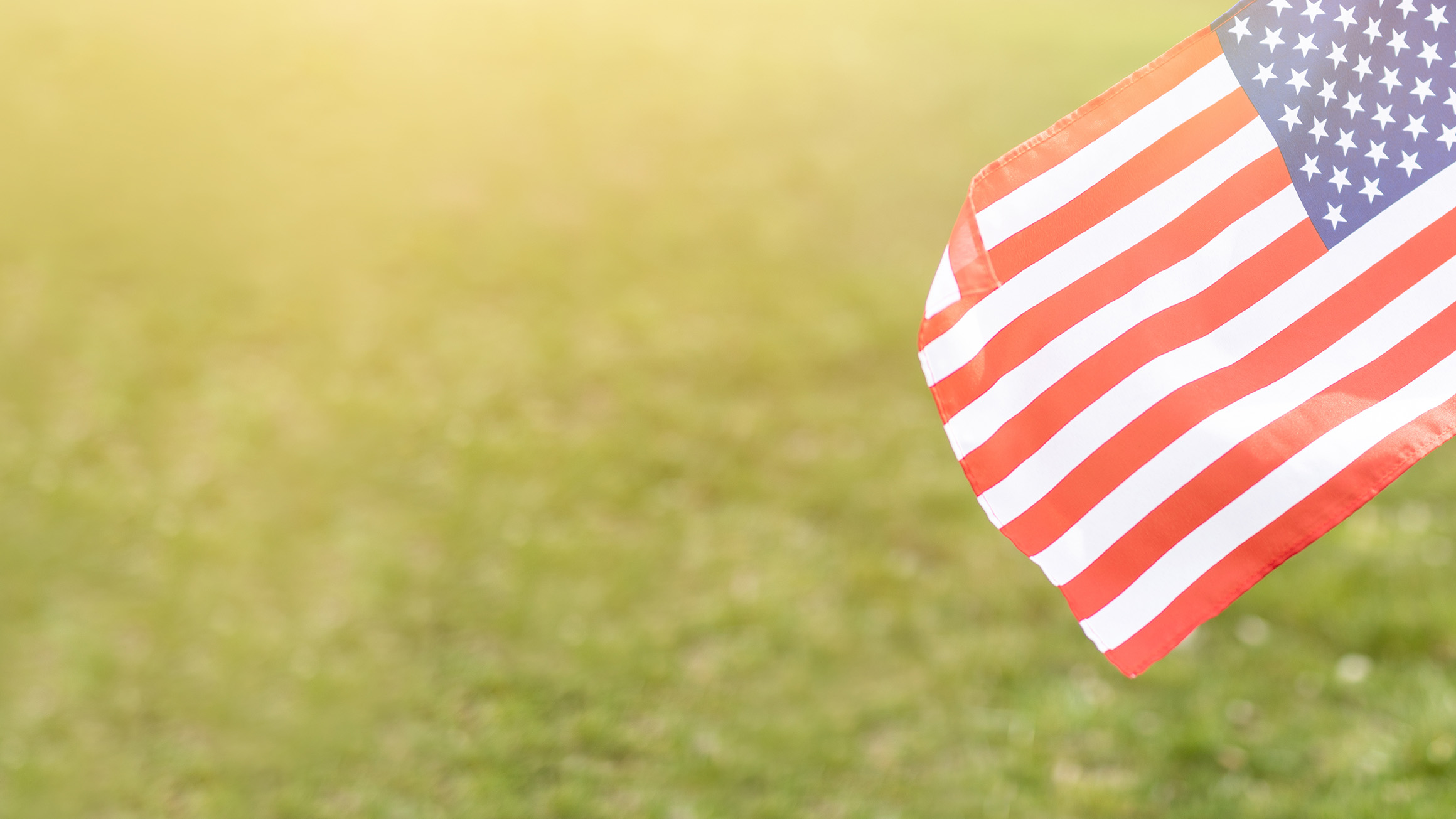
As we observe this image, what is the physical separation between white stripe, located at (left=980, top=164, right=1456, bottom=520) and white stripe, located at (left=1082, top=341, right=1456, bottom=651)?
A: 26cm

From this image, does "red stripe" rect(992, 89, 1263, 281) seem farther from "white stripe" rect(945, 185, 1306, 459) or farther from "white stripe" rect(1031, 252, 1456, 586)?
"white stripe" rect(1031, 252, 1456, 586)

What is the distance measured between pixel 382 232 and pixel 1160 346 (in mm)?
6252

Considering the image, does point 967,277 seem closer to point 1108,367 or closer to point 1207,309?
point 1108,367

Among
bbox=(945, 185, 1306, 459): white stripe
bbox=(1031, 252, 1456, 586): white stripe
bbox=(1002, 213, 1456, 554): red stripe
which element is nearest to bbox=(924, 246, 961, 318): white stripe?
bbox=(945, 185, 1306, 459): white stripe

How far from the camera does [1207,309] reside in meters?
2.55

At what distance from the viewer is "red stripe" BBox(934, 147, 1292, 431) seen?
254 cm

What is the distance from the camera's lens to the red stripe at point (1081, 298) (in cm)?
254

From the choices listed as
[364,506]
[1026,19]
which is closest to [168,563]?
[364,506]

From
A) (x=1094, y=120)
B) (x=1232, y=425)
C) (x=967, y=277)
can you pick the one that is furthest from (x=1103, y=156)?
(x=1232, y=425)

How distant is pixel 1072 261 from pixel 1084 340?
0.18 meters

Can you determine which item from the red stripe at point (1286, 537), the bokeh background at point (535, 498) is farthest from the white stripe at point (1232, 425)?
the bokeh background at point (535, 498)

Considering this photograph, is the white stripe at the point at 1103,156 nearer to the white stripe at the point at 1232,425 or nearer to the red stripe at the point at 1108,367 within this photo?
the red stripe at the point at 1108,367

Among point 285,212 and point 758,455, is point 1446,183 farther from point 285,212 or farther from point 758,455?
point 285,212

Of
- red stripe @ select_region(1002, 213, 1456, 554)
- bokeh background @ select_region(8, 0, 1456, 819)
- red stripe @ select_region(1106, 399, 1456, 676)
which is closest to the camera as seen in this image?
red stripe @ select_region(1106, 399, 1456, 676)
